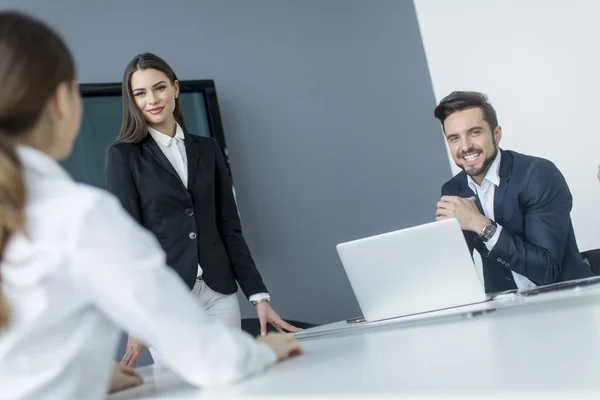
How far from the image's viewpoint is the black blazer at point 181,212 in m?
2.33

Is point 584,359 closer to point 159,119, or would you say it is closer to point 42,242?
point 42,242

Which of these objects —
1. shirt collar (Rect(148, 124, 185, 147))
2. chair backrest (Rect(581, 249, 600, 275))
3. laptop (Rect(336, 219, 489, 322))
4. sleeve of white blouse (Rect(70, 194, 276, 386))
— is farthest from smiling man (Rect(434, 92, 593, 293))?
sleeve of white blouse (Rect(70, 194, 276, 386))

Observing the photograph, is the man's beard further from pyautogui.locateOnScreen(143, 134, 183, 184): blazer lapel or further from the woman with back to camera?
the woman with back to camera

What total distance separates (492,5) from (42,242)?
421 cm

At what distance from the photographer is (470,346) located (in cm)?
97

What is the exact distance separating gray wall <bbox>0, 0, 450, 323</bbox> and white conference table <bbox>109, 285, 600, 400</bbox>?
2.25m

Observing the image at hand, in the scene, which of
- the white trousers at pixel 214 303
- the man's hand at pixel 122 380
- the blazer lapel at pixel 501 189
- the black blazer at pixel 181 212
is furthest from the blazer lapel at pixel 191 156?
the man's hand at pixel 122 380

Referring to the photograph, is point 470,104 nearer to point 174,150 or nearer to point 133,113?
point 174,150

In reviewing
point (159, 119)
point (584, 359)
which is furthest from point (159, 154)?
point (584, 359)

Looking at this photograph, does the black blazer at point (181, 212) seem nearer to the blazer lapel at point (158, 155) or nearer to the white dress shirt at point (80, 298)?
the blazer lapel at point (158, 155)

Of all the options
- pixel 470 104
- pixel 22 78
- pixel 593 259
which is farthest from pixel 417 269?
pixel 593 259

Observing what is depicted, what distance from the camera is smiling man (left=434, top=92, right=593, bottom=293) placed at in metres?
2.36

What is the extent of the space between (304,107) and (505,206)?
5.71ft

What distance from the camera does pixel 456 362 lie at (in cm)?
85
